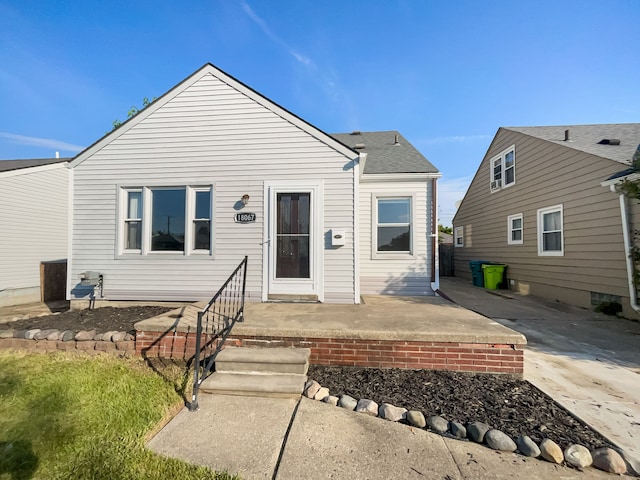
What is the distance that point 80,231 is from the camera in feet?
19.6

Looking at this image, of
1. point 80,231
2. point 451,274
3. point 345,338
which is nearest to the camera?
point 345,338

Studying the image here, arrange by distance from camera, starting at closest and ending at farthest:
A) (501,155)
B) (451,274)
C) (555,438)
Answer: (555,438), (501,155), (451,274)

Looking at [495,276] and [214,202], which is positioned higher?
[214,202]

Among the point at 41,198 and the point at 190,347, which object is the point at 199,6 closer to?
the point at 41,198

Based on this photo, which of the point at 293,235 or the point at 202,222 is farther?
the point at 202,222

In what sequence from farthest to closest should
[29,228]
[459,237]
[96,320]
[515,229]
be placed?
[459,237], [515,229], [29,228], [96,320]

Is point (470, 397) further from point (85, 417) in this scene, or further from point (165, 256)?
point (165, 256)

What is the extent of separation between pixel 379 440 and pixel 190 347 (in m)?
2.72

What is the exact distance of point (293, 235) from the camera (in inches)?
222

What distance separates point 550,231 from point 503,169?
344 cm

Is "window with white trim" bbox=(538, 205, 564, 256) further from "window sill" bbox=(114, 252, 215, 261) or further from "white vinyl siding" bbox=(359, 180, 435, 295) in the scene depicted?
"window sill" bbox=(114, 252, 215, 261)

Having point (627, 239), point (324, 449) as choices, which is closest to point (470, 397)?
point (324, 449)

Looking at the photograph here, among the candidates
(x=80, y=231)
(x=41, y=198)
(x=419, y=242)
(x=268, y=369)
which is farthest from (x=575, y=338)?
(x=41, y=198)

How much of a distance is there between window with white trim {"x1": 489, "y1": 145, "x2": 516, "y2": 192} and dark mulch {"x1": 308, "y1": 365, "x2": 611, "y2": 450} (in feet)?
32.2
